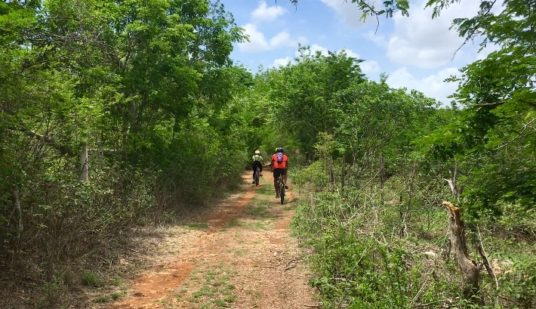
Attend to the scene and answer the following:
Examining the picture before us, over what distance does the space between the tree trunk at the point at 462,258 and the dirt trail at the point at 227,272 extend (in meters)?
2.15

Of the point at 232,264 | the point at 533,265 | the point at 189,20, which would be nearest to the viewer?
the point at 533,265

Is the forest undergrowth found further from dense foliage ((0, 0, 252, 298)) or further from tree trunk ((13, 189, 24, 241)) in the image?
tree trunk ((13, 189, 24, 241))

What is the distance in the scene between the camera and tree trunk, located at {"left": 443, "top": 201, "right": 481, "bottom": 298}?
16.8 feet

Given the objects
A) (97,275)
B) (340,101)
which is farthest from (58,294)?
(340,101)

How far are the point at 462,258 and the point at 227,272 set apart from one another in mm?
4267

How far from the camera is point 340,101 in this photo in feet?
59.5

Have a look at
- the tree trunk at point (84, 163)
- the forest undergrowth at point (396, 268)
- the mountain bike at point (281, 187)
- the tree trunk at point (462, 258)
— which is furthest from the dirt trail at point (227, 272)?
the mountain bike at point (281, 187)

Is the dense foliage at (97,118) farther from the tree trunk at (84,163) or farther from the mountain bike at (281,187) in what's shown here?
the mountain bike at (281,187)

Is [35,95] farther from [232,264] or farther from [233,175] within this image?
[233,175]

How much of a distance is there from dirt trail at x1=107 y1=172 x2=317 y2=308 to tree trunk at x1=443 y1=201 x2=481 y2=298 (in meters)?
2.15

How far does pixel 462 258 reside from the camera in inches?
209

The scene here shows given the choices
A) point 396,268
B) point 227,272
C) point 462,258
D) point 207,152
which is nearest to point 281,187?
point 207,152

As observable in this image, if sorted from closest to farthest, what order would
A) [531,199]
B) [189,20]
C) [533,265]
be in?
[531,199] < [533,265] < [189,20]

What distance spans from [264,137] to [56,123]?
86.3 feet
